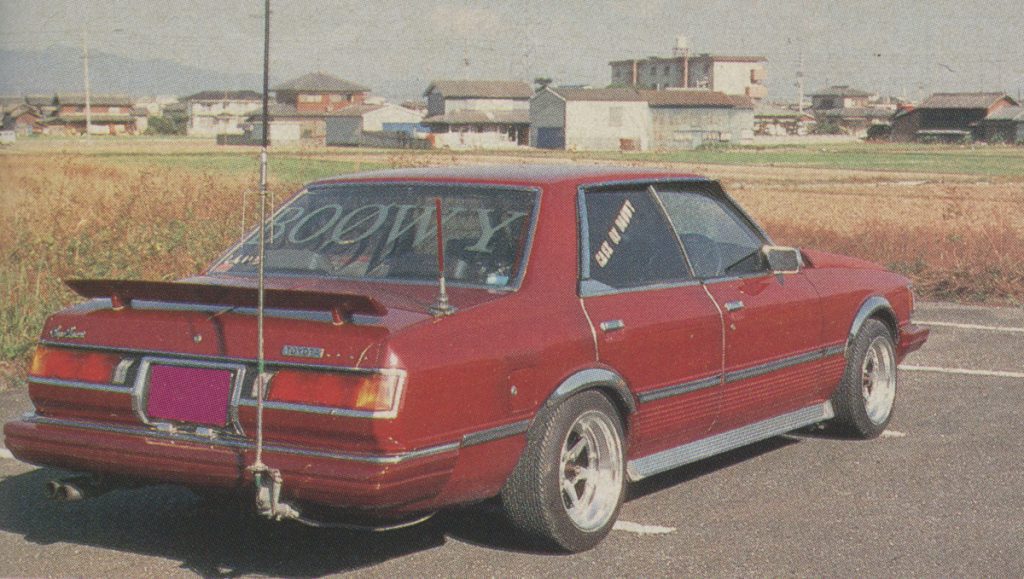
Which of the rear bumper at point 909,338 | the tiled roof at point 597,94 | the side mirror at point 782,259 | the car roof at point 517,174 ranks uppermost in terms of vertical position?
the tiled roof at point 597,94

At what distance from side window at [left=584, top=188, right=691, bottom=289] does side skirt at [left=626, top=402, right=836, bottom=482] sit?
28.4 inches

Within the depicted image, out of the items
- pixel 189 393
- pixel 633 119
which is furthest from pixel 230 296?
pixel 633 119

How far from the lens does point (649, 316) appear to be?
5.46 meters

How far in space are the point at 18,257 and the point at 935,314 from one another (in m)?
8.41

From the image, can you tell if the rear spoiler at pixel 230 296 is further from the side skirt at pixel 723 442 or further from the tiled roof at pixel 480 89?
the tiled roof at pixel 480 89

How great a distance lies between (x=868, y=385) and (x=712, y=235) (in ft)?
5.03

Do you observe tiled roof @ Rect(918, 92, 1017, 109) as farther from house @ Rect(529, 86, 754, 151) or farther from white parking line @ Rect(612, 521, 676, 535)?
white parking line @ Rect(612, 521, 676, 535)

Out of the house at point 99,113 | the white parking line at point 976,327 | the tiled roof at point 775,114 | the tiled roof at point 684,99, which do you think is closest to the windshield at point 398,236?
the white parking line at point 976,327

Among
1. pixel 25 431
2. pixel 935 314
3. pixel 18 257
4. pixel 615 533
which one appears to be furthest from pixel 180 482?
pixel 935 314

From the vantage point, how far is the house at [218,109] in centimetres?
15780

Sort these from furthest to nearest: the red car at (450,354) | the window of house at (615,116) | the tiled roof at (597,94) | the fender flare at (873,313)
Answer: the window of house at (615,116), the tiled roof at (597,94), the fender flare at (873,313), the red car at (450,354)

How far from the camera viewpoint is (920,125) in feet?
438

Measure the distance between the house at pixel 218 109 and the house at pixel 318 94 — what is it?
431 centimetres

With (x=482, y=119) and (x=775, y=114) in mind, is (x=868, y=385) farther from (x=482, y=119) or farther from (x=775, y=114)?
(x=775, y=114)
